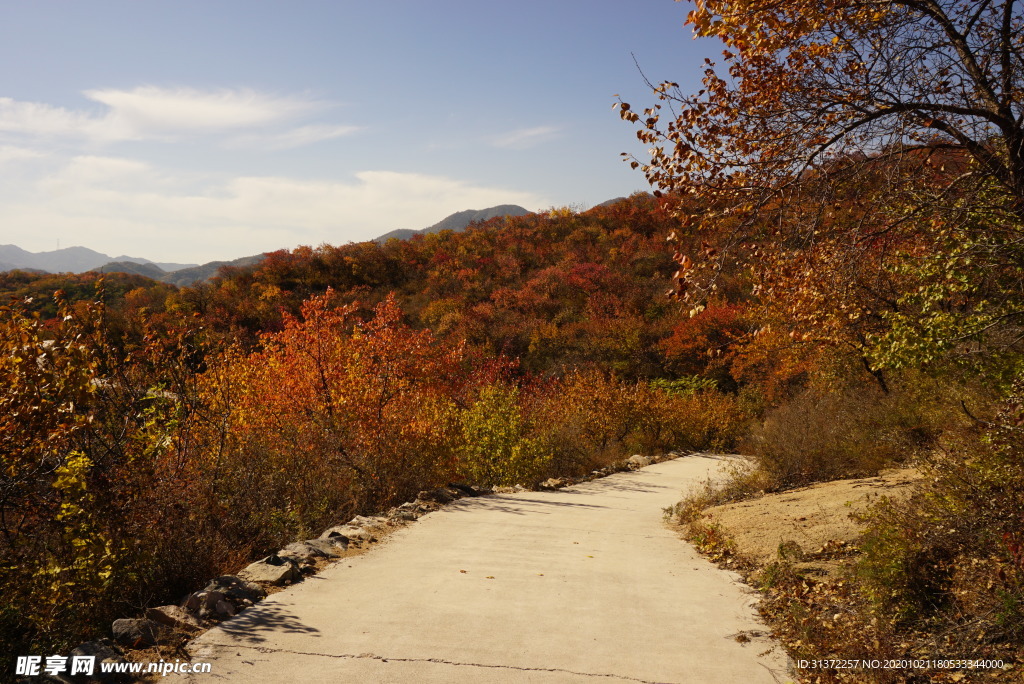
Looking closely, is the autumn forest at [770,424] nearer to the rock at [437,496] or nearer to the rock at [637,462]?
the rock at [437,496]

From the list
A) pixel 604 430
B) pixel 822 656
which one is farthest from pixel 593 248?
pixel 822 656

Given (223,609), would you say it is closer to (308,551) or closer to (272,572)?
(272,572)

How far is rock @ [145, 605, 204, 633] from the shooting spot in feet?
14.5

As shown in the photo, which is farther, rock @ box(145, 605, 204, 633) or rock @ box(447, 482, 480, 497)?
rock @ box(447, 482, 480, 497)

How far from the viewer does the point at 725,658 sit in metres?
4.33

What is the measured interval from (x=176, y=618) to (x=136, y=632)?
0.39 metres

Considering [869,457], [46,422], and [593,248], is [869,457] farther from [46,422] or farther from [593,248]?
[593,248]

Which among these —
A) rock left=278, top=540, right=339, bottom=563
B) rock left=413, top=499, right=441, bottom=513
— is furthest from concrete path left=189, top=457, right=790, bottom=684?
rock left=413, top=499, right=441, bottom=513

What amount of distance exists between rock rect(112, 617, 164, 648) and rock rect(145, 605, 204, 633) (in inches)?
6.6

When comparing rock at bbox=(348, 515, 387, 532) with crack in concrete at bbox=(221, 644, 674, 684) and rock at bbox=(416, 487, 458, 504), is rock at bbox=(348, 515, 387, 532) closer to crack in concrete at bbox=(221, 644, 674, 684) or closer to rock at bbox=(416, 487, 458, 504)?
rock at bbox=(416, 487, 458, 504)

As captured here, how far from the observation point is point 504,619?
4.89 m

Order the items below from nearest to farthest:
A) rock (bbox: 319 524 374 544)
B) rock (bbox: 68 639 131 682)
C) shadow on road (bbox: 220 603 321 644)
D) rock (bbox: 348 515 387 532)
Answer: rock (bbox: 68 639 131 682)
shadow on road (bbox: 220 603 321 644)
rock (bbox: 319 524 374 544)
rock (bbox: 348 515 387 532)

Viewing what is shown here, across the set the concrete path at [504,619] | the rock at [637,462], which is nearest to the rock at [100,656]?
the concrete path at [504,619]

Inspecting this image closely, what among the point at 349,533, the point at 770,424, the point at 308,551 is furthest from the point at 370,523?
the point at 770,424
